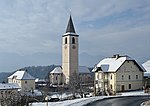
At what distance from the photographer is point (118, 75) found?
58.2 metres

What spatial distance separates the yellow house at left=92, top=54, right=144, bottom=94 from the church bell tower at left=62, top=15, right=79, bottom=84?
33.0 metres

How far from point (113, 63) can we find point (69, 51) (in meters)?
35.8

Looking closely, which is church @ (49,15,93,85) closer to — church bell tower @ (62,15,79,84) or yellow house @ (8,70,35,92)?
church bell tower @ (62,15,79,84)

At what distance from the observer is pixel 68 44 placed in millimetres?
95000

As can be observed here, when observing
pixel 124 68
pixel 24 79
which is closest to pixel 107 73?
pixel 124 68

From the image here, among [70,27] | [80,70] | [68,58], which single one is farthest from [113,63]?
[80,70]

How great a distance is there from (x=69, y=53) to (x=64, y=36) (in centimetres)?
598

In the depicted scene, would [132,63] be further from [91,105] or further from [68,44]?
[68,44]

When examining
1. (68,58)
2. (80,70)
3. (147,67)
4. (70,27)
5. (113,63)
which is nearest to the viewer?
(113,63)

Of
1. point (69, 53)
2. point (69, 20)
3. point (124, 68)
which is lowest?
point (124, 68)

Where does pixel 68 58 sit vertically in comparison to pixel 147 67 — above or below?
above

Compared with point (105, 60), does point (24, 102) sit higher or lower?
lower

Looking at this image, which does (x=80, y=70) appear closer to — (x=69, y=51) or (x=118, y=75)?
(x=69, y=51)

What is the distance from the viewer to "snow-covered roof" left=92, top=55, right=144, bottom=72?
58469mm
